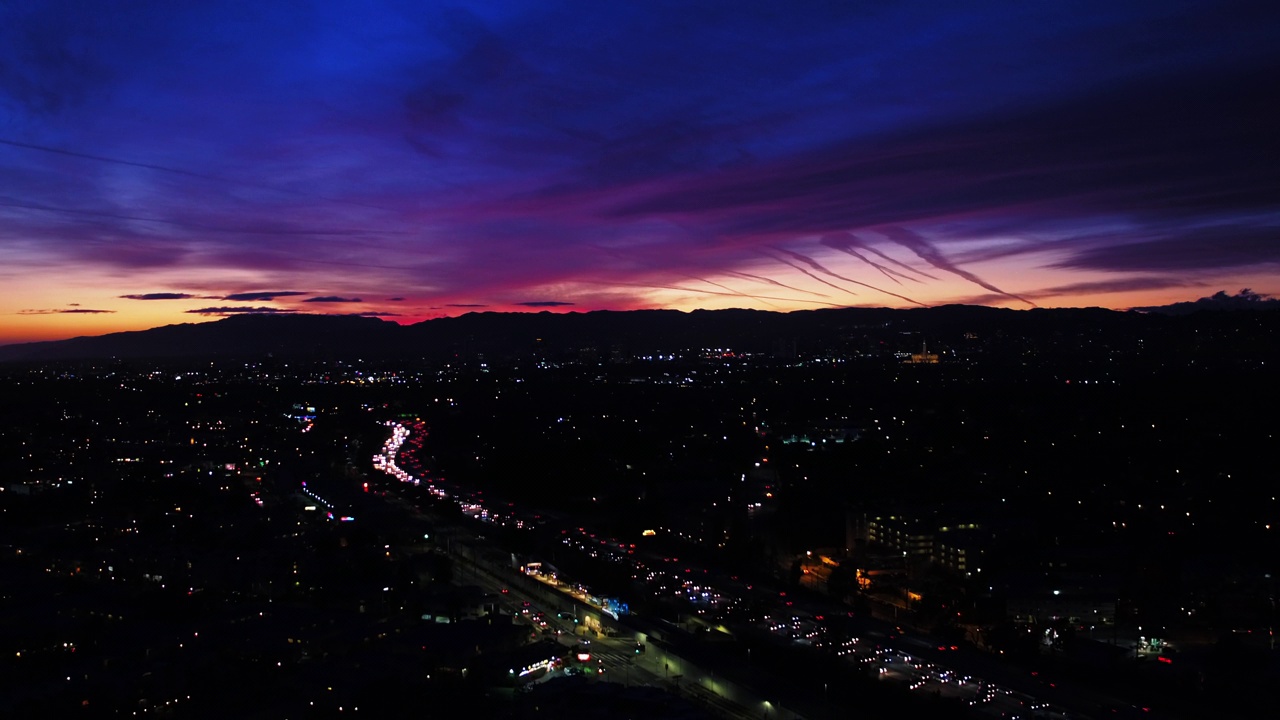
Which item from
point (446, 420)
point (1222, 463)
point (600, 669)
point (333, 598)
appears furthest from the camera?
point (446, 420)

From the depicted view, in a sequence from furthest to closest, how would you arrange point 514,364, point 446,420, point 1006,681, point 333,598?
point 514,364
point 446,420
point 333,598
point 1006,681

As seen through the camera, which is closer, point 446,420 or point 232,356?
point 446,420

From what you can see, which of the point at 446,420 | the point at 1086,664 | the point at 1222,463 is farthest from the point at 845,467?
the point at 446,420

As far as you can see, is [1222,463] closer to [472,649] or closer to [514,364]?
[472,649]

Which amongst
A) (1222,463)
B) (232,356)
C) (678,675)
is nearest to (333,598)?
(678,675)

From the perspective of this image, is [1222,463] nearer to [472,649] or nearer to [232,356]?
[472,649]

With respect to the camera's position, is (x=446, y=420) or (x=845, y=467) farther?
(x=446, y=420)
